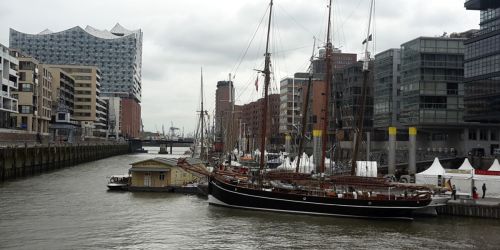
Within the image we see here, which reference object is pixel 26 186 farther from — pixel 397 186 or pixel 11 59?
pixel 11 59

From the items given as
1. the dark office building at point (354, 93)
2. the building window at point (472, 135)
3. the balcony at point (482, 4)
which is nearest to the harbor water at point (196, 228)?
the balcony at point (482, 4)

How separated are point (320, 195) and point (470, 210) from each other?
12848 millimetres

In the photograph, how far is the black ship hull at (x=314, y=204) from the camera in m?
46.5

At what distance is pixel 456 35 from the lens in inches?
4456

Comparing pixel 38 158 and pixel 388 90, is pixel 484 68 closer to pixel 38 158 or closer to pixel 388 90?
pixel 388 90

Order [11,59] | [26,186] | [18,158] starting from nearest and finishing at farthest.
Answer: [26,186]
[18,158]
[11,59]

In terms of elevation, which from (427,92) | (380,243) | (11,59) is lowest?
(380,243)

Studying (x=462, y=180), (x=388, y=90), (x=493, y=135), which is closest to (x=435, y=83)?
(x=493, y=135)

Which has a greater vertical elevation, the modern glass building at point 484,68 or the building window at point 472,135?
the modern glass building at point 484,68

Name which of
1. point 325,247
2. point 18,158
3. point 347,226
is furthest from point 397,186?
point 18,158

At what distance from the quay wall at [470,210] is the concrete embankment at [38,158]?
189 feet

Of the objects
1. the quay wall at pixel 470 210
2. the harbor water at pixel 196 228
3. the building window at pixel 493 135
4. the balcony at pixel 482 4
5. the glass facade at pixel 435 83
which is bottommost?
the harbor water at pixel 196 228

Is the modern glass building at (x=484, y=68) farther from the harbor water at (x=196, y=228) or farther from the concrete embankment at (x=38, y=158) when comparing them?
the concrete embankment at (x=38, y=158)

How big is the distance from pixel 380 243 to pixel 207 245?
1152 centimetres
